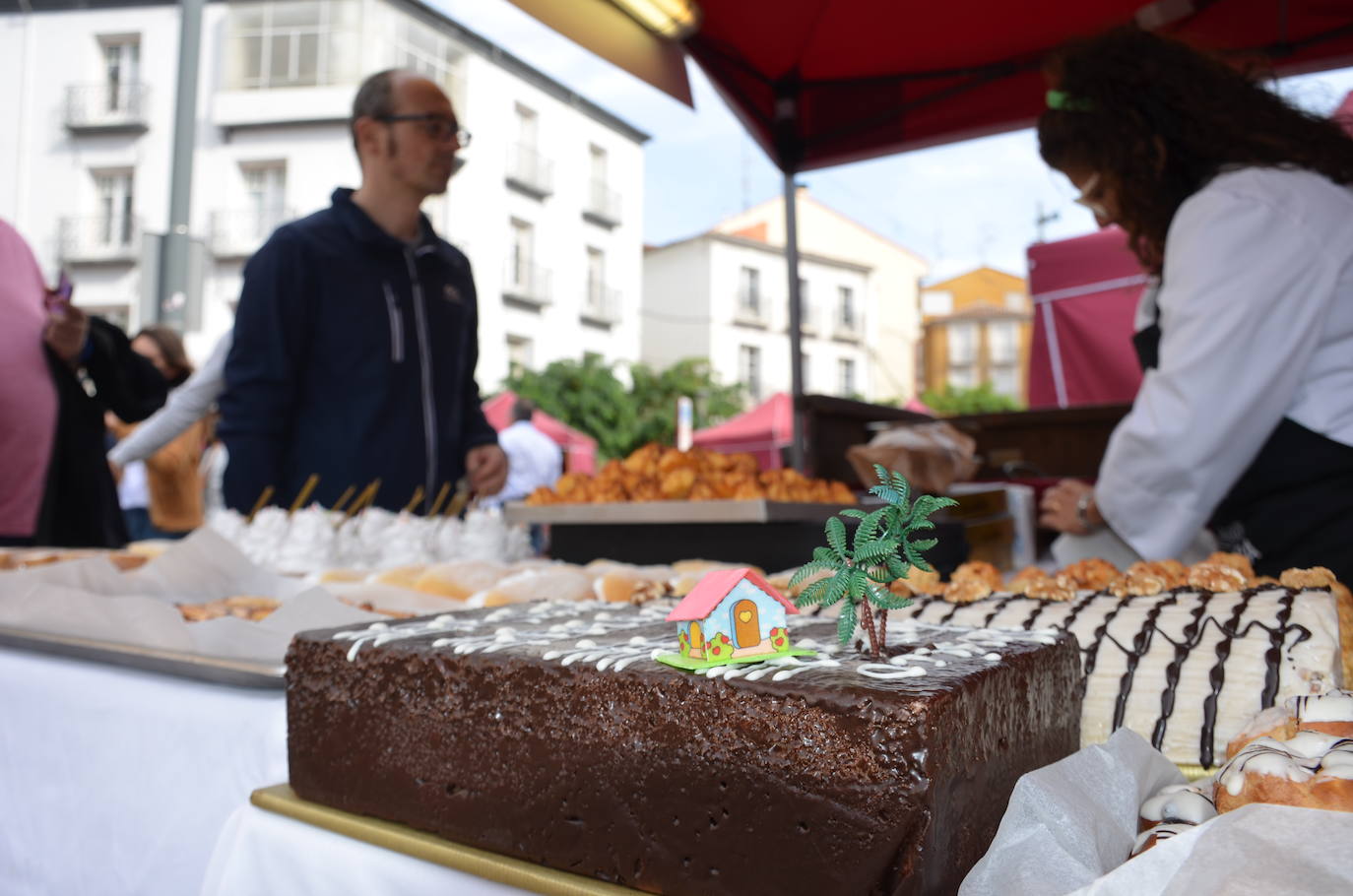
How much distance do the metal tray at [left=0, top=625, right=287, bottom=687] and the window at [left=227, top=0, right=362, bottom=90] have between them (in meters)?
19.0

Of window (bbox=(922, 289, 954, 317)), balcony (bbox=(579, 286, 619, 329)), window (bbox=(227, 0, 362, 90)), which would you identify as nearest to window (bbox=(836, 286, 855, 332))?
window (bbox=(922, 289, 954, 317))

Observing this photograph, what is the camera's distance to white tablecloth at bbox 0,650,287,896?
1.14 metres

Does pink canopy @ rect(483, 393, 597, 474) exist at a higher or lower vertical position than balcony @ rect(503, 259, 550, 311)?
lower

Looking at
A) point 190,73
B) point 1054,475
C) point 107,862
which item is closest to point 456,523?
point 107,862

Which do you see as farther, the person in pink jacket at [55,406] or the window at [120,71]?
the window at [120,71]

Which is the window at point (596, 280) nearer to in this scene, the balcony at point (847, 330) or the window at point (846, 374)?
the balcony at point (847, 330)

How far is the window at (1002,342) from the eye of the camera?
38.0 meters

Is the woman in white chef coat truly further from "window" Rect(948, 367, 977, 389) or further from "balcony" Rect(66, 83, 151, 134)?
"window" Rect(948, 367, 977, 389)

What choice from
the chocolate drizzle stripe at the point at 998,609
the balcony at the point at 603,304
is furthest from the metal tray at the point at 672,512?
the balcony at the point at 603,304

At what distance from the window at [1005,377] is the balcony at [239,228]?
2884cm

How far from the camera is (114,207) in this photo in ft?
59.2

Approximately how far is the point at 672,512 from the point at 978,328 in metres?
38.4

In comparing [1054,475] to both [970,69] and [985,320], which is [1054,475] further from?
[985,320]

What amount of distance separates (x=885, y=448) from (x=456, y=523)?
131 centimetres
